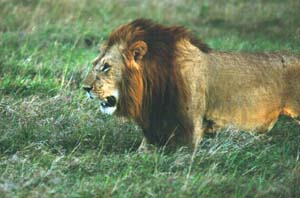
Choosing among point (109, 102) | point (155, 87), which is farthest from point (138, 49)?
point (109, 102)

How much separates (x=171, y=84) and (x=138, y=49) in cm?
35

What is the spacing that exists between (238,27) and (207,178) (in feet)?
20.6

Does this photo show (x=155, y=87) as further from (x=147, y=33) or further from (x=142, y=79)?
(x=147, y=33)

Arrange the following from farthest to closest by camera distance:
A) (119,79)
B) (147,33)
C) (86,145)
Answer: (86,145) < (147,33) < (119,79)

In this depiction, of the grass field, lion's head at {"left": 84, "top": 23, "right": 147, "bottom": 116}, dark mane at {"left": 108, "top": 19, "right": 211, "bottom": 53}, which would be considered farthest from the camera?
dark mane at {"left": 108, "top": 19, "right": 211, "bottom": 53}

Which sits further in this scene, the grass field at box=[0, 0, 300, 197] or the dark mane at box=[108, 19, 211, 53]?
the dark mane at box=[108, 19, 211, 53]

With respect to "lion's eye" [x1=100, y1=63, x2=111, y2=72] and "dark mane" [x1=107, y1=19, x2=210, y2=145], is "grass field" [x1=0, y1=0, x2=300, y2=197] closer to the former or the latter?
"dark mane" [x1=107, y1=19, x2=210, y2=145]

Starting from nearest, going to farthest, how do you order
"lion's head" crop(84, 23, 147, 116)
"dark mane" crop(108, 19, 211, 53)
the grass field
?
1. the grass field
2. "lion's head" crop(84, 23, 147, 116)
3. "dark mane" crop(108, 19, 211, 53)

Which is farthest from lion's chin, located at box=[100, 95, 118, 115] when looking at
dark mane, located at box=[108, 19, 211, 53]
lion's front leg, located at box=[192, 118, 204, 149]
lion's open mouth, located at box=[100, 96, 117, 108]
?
lion's front leg, located at box=[192, 118, 204, 149]

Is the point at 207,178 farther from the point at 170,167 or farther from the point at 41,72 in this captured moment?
the point at 41,72

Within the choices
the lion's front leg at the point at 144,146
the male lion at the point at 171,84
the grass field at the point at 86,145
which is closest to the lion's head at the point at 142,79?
the male lion at the point at 171,84

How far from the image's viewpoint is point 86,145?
582cm

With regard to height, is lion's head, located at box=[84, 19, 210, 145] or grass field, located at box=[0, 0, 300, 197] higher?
lion's head, located at box=[84, 19, 210, 145]

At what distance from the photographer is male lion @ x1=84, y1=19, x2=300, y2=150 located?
18.1 ft
